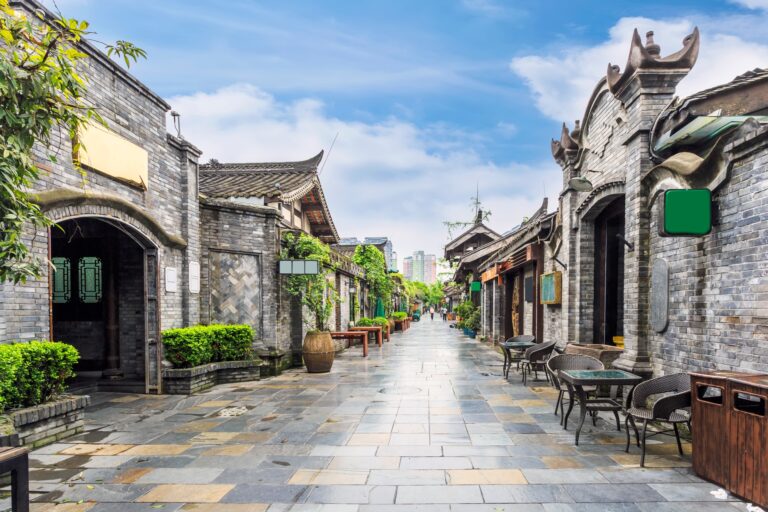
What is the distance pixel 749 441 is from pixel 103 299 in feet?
31.4

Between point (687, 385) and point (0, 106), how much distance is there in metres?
6.07

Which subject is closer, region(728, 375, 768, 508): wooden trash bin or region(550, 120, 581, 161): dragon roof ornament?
region(728, 375, 768, 508): wooden trash bin

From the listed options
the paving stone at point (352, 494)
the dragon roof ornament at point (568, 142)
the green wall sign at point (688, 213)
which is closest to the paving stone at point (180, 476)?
the paving stone at point (352, 494)

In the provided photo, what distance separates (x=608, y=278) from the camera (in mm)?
8086

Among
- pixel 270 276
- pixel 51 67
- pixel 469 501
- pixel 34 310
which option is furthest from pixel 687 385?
pixel 270 276

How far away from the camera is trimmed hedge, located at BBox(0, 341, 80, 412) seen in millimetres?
4602

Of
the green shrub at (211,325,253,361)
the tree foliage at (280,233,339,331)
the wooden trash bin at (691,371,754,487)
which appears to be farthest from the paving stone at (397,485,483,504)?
the tree foliage at (280,233,339,331)

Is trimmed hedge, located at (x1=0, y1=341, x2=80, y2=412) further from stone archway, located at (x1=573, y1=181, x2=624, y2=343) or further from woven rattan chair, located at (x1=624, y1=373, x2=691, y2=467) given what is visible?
stone archway, located at (x1=573, y1=181, x2=624, y2=343)

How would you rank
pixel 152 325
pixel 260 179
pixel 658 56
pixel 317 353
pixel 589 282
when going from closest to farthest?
pixel 658 56
pixel 152 325
pixel 589 282
pixel 317 353
pixel 260 179

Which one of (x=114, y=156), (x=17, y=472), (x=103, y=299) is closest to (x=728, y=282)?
(x=17, y=472)

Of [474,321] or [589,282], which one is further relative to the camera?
[474,321]

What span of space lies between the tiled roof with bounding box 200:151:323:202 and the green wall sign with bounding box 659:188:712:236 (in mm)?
9429

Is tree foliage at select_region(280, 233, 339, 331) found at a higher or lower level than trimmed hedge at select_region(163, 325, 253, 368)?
higher

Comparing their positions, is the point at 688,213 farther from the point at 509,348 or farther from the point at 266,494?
the point at 509,348
